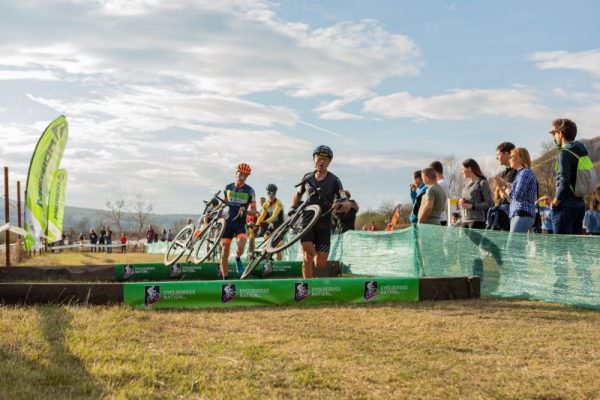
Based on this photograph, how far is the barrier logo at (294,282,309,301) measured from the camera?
7699 millimetres

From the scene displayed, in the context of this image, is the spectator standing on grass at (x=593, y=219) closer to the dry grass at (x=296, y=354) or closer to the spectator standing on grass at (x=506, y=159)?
the spectator standing on grass at (x=506, y=159)

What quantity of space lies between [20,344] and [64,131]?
15986 mm

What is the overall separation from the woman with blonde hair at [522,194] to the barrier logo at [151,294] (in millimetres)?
4905

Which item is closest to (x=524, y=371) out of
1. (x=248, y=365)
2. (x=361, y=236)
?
(x=248, y=365)

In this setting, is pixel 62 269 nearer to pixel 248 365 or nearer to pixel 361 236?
pixel 361 236

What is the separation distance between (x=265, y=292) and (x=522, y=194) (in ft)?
12.4

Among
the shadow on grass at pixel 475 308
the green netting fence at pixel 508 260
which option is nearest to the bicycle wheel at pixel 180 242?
the green netting fence at pixel 508 260

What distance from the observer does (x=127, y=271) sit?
1255 cm

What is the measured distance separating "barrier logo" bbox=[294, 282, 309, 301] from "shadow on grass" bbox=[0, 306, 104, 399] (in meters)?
3.40

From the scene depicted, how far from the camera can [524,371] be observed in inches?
162

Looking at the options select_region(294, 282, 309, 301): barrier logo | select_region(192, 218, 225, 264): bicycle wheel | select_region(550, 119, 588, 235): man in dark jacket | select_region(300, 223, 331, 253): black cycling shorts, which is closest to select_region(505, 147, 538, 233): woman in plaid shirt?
select_region(550, 119, 588, 235): man in dark jacket

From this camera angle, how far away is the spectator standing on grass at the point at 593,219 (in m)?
14.6

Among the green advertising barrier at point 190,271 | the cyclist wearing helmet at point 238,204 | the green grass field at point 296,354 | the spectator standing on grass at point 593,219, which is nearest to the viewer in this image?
the green grass field at point 296,354

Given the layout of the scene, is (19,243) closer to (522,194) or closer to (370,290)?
(370,290)
